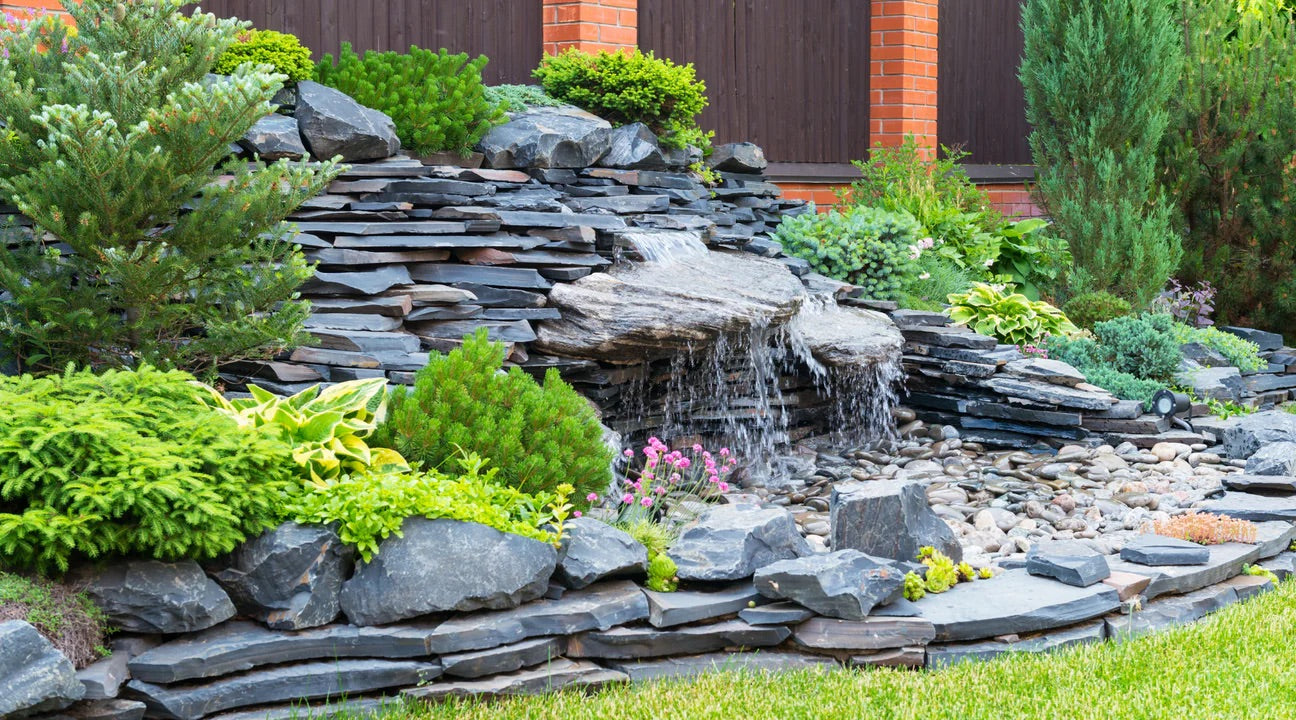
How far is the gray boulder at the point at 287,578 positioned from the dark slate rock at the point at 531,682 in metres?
0.40

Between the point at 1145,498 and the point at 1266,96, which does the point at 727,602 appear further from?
the point at 1266,96

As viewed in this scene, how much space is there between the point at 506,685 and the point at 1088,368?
595 centimetres

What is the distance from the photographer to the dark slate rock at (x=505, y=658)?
392cm

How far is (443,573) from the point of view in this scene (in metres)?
3.98

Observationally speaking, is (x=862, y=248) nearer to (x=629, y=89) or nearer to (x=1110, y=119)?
(x=629, y=89)

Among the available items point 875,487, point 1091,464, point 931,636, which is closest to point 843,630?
point 931,636

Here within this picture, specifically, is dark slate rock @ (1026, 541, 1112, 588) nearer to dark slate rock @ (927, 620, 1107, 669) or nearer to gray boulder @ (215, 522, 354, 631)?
dark slate rock @ (927, 620, 1107, 669)

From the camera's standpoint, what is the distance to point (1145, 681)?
406 cm

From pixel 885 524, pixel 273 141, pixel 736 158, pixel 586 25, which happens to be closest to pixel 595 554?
pixel 885 524

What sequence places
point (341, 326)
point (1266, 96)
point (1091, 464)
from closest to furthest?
point (341, 326) → point (1091, 464) → point (1266, 96)

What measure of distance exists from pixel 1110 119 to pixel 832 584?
7.65 metres

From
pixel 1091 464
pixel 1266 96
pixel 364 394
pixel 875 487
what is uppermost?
pixel 1266 96

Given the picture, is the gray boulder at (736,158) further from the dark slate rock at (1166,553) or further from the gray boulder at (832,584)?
the gray boulder at (832,584)

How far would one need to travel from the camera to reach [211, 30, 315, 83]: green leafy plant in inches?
288
